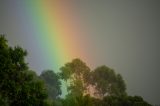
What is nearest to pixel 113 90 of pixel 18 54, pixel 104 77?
pixel 104 77

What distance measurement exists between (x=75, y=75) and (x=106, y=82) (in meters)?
8.16

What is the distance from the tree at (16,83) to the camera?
39.7m

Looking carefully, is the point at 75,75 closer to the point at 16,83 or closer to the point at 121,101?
the point at 121,101

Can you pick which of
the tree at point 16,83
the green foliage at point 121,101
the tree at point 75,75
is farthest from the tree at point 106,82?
the tree at point 16,83

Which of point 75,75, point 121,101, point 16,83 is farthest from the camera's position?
point 75,75

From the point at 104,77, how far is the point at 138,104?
21505 mm

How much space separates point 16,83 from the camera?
41.0 metres

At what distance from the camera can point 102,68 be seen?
317ft

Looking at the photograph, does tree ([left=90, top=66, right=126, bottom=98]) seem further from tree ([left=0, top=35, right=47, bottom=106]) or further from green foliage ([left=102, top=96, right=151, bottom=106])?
tree ([left=0, top=35, right=47, bottom=106])

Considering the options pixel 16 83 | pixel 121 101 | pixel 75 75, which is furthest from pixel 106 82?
pixel 16 83

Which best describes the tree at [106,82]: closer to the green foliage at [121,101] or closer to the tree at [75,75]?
the tree at [75,75]

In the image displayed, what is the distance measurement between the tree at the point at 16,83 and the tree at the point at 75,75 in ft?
146

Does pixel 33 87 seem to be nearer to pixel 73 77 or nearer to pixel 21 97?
pixel 21 97

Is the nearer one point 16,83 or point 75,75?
point 16,83
